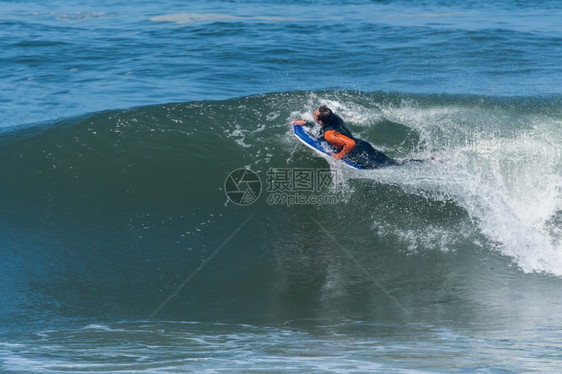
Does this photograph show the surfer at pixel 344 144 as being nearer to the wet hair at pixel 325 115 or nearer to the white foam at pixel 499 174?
the wet hair at pixel 325 115

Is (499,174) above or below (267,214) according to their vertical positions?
above

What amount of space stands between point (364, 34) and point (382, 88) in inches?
259

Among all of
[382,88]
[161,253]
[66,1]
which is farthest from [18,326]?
[66,1]

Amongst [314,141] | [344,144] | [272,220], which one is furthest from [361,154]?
[272,220]

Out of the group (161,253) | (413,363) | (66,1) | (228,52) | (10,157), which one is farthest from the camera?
(66,1)

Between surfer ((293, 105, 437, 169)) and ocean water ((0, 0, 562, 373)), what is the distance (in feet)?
0.97

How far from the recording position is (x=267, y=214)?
9258 millimetres

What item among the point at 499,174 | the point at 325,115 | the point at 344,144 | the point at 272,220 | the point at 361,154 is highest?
the point at 325,115

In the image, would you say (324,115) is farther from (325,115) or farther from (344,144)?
(344,144)

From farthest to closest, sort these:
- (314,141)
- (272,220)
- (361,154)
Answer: (314,141)
(361,154)
(272,220)

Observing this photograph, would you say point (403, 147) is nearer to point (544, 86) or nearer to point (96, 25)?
point (544, 86)

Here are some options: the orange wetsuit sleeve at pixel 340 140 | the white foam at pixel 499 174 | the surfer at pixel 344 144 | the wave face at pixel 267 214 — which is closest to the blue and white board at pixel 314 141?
the surfer at pixel 344 144

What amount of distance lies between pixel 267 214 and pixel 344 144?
1547mm

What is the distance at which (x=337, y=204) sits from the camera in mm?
9500
